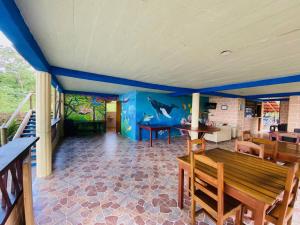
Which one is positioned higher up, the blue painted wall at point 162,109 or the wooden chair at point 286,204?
the blue painted wall at point 162,109

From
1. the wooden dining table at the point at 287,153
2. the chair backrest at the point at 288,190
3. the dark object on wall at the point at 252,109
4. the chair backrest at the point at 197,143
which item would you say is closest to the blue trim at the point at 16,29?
the chair backrest at the point at 197,143

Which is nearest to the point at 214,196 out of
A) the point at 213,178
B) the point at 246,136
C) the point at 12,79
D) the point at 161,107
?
the point at 213,178

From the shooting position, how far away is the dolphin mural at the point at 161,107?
646 cm

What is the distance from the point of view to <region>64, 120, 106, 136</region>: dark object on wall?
22.9 ft

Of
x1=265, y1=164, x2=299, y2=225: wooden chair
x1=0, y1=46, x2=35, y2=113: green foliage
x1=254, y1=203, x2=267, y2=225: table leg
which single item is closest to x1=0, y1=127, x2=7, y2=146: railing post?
x1=254, y1=203, x2=267, y2=225: table leg

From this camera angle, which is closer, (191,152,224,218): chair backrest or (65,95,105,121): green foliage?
(191,152,224,218): chair backrest

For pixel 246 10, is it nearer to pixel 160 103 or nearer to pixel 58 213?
pixel 58 213

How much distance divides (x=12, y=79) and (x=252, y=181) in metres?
12.2

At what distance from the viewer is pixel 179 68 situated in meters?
2.85

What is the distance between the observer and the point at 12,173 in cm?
119

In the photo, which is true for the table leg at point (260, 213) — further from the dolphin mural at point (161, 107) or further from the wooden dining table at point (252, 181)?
the dolphin mural at point (161, 107)

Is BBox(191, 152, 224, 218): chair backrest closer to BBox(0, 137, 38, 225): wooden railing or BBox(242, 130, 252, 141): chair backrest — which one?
BBox(0, 137, 38, 225): wooden railing

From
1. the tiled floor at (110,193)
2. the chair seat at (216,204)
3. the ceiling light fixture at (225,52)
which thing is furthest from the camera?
the ceiling light fixture at (225,52)

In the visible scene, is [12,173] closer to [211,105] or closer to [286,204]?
[286,204]
